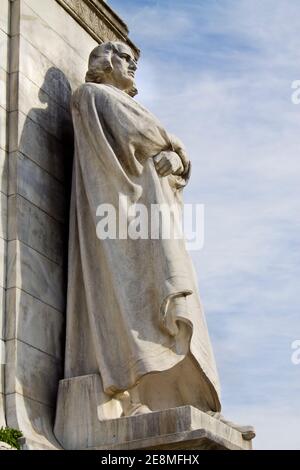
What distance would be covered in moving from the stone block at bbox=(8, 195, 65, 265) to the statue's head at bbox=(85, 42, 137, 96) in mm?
1808

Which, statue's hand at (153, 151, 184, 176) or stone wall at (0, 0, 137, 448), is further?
statue's hand at (153, 151, 184, 176)

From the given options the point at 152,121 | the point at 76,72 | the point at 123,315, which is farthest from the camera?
the point at 76,72

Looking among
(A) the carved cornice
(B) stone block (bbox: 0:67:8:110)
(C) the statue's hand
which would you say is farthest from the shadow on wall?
(C) the statue's hand

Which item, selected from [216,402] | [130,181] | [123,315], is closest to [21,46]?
[130,181]

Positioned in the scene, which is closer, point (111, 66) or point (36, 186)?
point (36, 186)

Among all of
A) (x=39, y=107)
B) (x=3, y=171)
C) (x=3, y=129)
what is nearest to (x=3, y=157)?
(x=3, y=171)

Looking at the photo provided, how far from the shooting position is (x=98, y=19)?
17.4 metres

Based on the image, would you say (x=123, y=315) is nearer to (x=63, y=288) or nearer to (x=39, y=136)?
(x=63, y=288)

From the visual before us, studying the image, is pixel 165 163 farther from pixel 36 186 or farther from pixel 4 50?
pixel 4 50

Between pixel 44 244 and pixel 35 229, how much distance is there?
218 millimetres

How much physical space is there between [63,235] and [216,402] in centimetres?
254

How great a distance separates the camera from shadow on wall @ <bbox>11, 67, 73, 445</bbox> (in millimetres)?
14312

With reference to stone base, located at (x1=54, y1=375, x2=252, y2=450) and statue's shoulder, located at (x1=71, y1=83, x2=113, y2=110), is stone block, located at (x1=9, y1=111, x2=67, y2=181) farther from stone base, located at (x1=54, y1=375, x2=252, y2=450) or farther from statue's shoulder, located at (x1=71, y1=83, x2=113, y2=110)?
stone base, located at (x1=54, y1=375, x2=252, y2=450)
